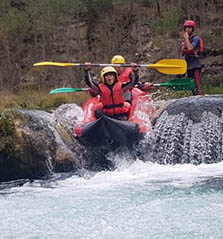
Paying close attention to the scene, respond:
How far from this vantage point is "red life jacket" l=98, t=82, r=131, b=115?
6.95 metres

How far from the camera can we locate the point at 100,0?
58.9 ft

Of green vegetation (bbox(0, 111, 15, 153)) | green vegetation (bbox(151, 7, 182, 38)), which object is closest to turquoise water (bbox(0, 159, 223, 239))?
green vegetation (bbox(0, 111, 15, 153))

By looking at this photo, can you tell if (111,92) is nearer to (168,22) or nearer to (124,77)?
(124,77)

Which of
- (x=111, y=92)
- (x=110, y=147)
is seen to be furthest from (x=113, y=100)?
(x=110, y=147)

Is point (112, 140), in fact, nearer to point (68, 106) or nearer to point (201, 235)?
point (68, 106)

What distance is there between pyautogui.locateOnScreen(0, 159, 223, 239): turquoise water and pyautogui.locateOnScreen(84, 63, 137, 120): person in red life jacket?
1.03m

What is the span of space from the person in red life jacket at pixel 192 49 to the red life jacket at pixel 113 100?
144 centimetres

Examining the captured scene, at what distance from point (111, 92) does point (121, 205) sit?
2673 millimetres

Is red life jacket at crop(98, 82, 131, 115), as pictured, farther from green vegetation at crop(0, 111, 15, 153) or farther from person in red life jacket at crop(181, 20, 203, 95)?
person in red life jacket at crop(181, 20, 203, 95)

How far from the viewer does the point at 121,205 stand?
4.54 metres

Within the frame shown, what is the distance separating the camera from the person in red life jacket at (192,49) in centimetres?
Result: 766

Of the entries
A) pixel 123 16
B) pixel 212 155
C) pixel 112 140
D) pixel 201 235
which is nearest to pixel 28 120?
pixel 112 140

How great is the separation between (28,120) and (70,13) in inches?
420

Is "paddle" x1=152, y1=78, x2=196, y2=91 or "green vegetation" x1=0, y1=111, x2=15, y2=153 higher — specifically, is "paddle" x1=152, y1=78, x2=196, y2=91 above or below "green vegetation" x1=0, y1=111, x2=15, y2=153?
above
